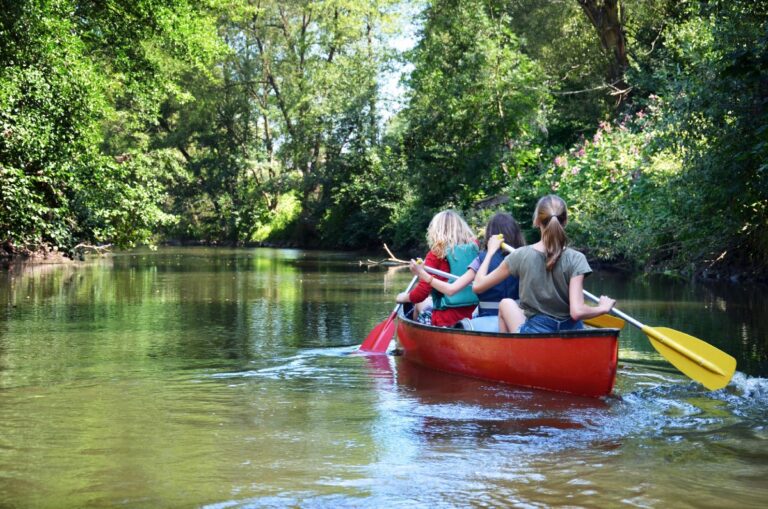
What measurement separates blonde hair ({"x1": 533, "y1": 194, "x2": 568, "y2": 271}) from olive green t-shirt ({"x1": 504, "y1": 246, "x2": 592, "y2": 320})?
77 millimetres

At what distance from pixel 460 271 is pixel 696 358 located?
94.0 inches

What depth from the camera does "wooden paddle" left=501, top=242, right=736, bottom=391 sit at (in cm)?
736

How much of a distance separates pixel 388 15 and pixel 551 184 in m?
21.1

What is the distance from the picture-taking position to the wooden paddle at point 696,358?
24.1 ft

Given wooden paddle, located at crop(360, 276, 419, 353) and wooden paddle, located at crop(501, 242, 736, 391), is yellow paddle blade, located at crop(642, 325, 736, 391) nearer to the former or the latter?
wooden paddle, located at crop(501, 242, 736, 391)

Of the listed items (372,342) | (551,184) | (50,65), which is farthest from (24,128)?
(551,184)

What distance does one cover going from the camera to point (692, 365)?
7.54m

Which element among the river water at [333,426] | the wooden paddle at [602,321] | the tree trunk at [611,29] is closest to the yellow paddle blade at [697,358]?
the river water at [333,426]

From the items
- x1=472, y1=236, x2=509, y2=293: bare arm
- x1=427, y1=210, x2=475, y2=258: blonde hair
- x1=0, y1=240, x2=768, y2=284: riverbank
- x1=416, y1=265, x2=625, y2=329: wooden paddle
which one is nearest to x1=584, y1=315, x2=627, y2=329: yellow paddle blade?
x1=416, y1=265, x2=625, y2=329: wooden paddle

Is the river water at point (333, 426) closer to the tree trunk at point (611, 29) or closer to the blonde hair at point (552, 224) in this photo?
the blonde hair at point (552, 224)

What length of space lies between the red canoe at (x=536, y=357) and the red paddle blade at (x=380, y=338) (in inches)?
56.7

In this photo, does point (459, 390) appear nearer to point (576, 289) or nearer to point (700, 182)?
point (576, 289)

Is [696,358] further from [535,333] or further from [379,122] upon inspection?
[379,122]

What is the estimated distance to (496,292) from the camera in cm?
852
